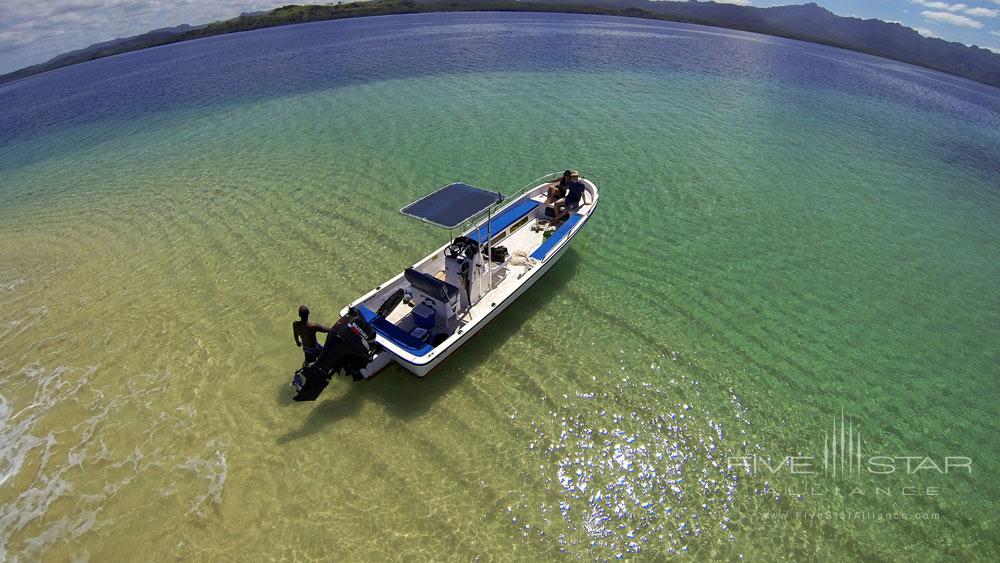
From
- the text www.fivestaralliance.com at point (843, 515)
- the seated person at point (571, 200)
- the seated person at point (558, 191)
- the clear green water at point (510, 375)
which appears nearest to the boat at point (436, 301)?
the clear green water at point (510, 375)

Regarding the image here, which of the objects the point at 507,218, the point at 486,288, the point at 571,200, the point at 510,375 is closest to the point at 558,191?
the point at 571,200

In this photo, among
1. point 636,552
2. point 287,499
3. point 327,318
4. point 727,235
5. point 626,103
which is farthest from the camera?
point 626,103

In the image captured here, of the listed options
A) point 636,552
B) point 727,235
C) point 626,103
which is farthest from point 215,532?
point 626,103

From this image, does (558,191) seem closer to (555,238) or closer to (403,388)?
(555,238)

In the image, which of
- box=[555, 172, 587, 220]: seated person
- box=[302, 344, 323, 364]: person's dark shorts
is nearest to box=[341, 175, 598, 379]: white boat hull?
box=[555, 172, 587, 220]: seated person

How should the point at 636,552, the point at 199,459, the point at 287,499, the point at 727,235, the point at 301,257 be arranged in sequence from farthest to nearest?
the point at 727,235
the point at 301,257
the point at 199,459
the point at 287,499
the point at 636,552

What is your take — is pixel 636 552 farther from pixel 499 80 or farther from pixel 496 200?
pixel 499 80

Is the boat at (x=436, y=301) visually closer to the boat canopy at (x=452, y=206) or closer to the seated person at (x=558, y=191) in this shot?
the boat canopy at (x=452, y=206)

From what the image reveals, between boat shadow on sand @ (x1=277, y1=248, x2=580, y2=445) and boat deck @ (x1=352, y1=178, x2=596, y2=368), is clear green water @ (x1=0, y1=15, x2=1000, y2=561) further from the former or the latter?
boat deck @ (x1=352, y1=178, x2=596, y2=368)
